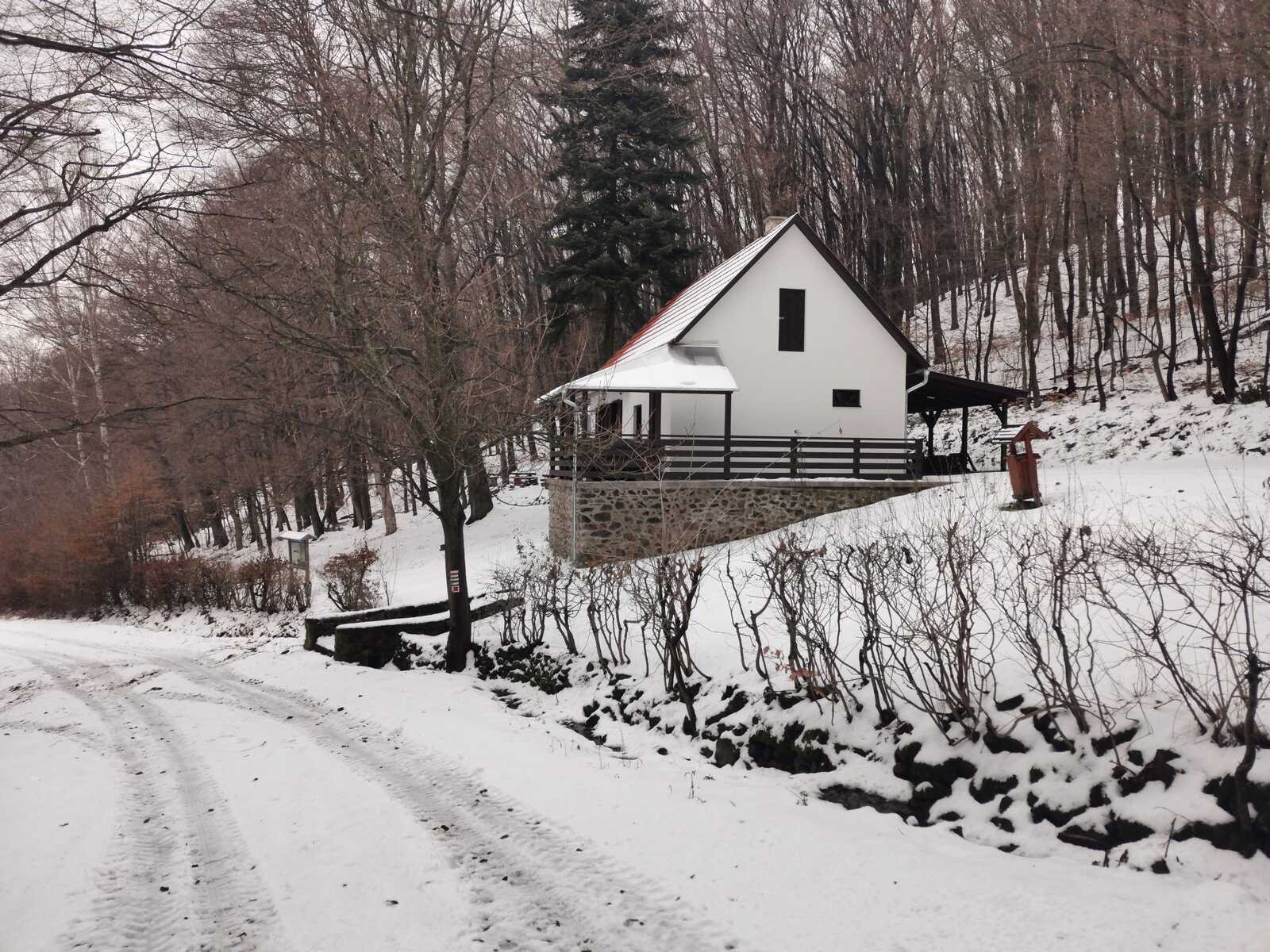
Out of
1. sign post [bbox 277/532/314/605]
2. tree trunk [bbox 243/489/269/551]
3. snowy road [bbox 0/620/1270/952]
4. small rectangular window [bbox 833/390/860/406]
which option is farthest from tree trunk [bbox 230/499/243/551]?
snowy road [bbox 0/620/1270/952]

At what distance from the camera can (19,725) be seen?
8891 mm

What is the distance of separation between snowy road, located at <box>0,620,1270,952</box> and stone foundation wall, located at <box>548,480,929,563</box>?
770 centimetres

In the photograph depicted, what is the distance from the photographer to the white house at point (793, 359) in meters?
18.1

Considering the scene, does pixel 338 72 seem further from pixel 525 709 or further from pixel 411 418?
pixel 525 709

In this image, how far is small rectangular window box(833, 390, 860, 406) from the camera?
19.2m

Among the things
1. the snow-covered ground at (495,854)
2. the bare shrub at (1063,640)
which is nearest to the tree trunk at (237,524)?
the snow-covered ground at (495,854)

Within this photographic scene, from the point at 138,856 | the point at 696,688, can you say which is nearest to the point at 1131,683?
the point at 696,688

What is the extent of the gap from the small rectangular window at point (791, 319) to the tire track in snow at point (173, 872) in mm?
15195

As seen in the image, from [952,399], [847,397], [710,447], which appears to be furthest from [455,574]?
[952,399]

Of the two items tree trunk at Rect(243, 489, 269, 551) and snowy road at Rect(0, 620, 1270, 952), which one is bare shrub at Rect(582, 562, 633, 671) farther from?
tree trunk at Rect(243, 489, 269, 551)

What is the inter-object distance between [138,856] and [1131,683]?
6.86 meters

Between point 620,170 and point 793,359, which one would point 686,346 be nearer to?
point 793,359

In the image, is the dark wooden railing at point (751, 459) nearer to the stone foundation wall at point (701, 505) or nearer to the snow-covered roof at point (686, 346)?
the stone foundation wall at point (701, 505)

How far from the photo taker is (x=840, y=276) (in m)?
19.1
